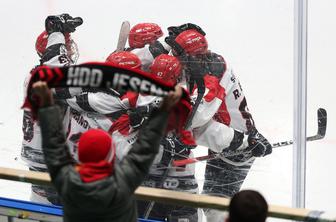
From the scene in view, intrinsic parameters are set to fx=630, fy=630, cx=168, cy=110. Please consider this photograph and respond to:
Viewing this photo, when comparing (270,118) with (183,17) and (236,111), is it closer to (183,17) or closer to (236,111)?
(236,111)

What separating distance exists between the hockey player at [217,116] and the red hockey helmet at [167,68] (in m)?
0.05

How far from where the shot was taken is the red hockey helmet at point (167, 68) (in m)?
2.66

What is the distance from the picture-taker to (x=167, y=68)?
266 cm

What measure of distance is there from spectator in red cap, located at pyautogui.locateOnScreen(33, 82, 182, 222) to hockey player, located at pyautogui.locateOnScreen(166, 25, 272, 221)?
37.2 inches

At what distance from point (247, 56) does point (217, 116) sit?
788 millimetres

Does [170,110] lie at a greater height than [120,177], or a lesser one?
greater

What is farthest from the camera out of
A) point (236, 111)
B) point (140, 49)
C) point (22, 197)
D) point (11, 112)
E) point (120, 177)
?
point (11, 112)

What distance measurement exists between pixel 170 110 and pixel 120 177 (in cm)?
23

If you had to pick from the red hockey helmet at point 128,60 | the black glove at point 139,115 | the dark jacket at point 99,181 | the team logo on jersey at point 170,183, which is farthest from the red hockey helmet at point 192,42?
the dark jacket at point 99,181

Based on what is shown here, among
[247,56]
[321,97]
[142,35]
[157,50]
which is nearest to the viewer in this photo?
[157,50]

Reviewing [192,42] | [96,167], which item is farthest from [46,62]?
[96,167]

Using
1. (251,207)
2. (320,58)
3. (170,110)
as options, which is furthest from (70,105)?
(320,58)

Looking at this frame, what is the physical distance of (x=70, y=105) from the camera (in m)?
2.76

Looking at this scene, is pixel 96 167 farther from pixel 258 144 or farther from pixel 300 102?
pixel 300 102
